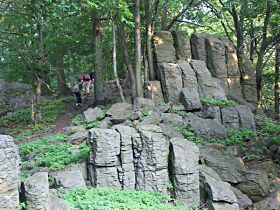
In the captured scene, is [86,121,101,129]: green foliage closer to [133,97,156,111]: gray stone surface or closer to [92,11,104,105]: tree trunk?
[133,97,156,111]: gray stone surface

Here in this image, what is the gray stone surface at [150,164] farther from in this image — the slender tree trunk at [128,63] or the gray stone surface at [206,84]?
the gray stone surface at [206,84]

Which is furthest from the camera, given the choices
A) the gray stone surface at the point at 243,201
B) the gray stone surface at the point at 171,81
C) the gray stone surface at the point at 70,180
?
the gray stone surface at the point at 171,81

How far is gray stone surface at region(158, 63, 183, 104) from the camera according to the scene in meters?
15.8

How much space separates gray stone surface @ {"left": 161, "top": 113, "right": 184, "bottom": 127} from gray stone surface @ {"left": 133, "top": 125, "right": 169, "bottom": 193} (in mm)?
4178

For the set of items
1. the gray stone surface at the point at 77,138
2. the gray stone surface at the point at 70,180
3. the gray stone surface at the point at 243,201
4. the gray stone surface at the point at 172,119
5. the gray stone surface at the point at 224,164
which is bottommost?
the gray stone surface at the point at 243,201

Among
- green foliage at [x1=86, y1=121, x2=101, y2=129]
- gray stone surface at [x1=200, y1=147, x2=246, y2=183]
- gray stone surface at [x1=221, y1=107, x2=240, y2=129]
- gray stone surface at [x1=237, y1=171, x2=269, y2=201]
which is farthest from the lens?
gray stone surface at [x1=221, y1=107, x2=240, y2=129]

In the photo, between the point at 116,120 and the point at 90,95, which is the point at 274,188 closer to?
the point at 116,120

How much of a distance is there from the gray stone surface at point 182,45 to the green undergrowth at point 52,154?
343 inches

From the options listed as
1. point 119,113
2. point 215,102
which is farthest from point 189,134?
point 215,102

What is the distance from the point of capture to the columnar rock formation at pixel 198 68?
16.2 metres

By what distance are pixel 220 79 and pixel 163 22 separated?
17.4 ft

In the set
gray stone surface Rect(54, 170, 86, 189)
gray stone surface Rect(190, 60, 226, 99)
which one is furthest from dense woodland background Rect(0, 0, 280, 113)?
gray stone surface Rect(54, 170, 86, 189)

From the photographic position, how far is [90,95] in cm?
2298

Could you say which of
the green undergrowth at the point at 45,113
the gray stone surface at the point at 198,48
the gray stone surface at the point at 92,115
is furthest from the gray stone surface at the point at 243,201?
the green undergrowth at the point at 45,113
